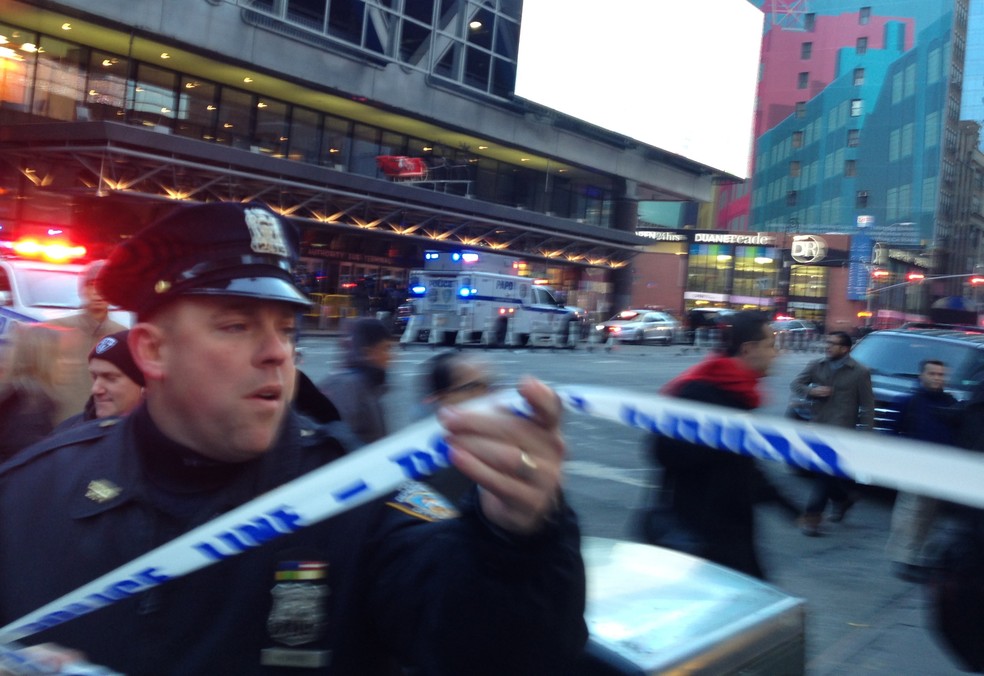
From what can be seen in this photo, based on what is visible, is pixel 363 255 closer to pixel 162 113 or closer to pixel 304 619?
pixel 162 113

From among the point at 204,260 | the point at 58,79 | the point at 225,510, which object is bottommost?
the point at 225,510

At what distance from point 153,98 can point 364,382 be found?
28873 millimetres

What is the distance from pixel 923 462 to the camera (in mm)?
946

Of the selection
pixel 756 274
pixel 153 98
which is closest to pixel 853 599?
pixel 153 98

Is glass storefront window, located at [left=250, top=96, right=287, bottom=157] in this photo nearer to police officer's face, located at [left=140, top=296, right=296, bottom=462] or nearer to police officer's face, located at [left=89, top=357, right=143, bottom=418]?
police officer's face, located at [left=89, top=357, right=143, bottom=418]

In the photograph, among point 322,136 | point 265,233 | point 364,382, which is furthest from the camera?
point 322,136

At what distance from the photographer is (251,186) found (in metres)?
32.2

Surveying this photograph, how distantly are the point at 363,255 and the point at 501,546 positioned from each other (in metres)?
37.7

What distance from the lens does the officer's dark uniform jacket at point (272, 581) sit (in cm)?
152

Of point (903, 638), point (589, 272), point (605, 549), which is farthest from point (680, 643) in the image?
point (589, 272)

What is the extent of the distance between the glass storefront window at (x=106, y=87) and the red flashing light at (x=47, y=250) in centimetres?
1924

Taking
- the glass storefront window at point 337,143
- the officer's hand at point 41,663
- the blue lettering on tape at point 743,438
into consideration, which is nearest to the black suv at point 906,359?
the blue lettering on tape at point 743,438

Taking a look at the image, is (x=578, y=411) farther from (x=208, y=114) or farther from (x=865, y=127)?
(x=865, y=127)

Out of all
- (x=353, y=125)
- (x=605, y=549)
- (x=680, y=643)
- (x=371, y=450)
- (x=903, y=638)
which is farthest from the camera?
(x=353, y=125)
